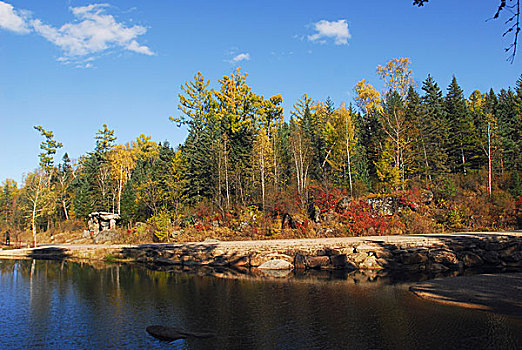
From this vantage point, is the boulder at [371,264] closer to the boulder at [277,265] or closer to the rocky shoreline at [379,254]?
the rocky shoreline at [379,254]

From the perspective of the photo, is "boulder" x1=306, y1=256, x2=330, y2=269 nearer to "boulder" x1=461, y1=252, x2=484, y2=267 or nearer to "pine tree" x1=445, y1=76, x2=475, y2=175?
"boulder" x1=461, y1=252, x2=484, y2=267

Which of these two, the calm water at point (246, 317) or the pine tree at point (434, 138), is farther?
the pine tree at point (434, 138)

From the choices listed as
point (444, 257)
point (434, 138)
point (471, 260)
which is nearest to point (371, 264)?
point (444, 257)

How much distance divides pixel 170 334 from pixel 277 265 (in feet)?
42.7

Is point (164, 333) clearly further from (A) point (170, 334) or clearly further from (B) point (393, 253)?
(B) point (393, 253)

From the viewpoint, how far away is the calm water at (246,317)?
9.56 metres

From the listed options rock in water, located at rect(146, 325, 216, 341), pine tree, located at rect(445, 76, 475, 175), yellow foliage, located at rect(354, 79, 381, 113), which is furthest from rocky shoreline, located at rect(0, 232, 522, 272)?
yellow foliage, located at rect(354, 79, 381, 113)

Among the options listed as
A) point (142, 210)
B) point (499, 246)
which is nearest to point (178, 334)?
point (499, 246)

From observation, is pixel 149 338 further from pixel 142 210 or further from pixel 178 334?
pixel 142 210

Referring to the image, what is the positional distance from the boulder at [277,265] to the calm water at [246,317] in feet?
13.7

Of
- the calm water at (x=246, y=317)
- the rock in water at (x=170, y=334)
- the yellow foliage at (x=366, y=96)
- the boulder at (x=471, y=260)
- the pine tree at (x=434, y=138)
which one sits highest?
the yellow foliage at (x=366, y=96)

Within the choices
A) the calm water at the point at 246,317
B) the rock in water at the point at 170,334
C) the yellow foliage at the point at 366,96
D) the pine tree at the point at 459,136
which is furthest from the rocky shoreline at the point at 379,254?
the yellow foliage at the point at 366,96

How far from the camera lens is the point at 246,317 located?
1206cm

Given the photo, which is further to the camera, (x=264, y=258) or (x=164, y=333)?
(x=264, y=258)
